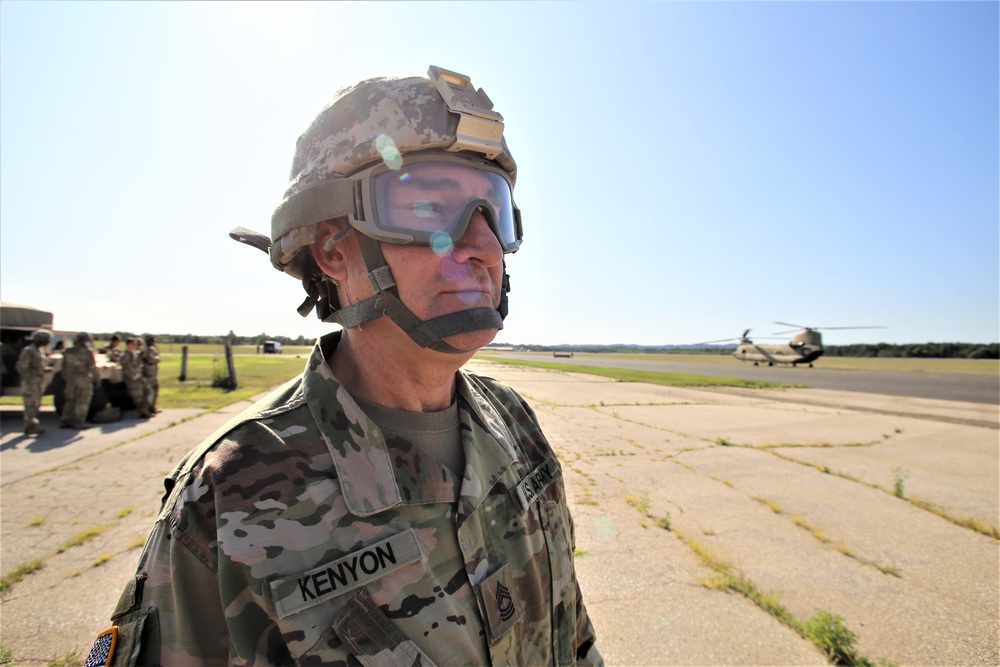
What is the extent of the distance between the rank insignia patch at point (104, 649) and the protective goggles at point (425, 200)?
1.30 metres

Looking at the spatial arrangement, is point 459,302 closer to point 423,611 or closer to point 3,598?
point 423,611

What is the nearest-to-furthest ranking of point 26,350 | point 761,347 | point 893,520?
1. point 893,520
2. point 26,350
3. point 761,347

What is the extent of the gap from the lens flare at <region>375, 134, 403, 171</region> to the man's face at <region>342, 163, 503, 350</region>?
73mm

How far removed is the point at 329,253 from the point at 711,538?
Answer: 164 inches

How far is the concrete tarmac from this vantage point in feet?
9.02

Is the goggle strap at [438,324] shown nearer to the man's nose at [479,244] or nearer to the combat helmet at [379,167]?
the combat helmet at [379,167]

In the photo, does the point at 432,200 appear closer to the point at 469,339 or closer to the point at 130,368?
the point at 469,339

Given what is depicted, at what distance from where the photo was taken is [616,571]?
11.5 ft

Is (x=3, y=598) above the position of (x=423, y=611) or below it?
below

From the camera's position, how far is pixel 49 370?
30.6 feet

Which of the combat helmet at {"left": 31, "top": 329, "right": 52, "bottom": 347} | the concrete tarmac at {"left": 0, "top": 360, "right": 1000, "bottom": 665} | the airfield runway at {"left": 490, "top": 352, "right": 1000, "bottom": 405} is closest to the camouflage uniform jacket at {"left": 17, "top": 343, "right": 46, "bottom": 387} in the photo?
the combat helmet at {"left": 31, "top": 329, "right": 52, "bottom": 347}

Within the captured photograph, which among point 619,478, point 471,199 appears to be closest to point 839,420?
point 619,478

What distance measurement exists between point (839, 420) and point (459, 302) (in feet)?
42.9

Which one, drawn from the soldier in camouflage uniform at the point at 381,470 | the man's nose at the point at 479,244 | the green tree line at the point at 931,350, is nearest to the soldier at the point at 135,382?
the soldier in camouflage uniform at the point at 381,470
